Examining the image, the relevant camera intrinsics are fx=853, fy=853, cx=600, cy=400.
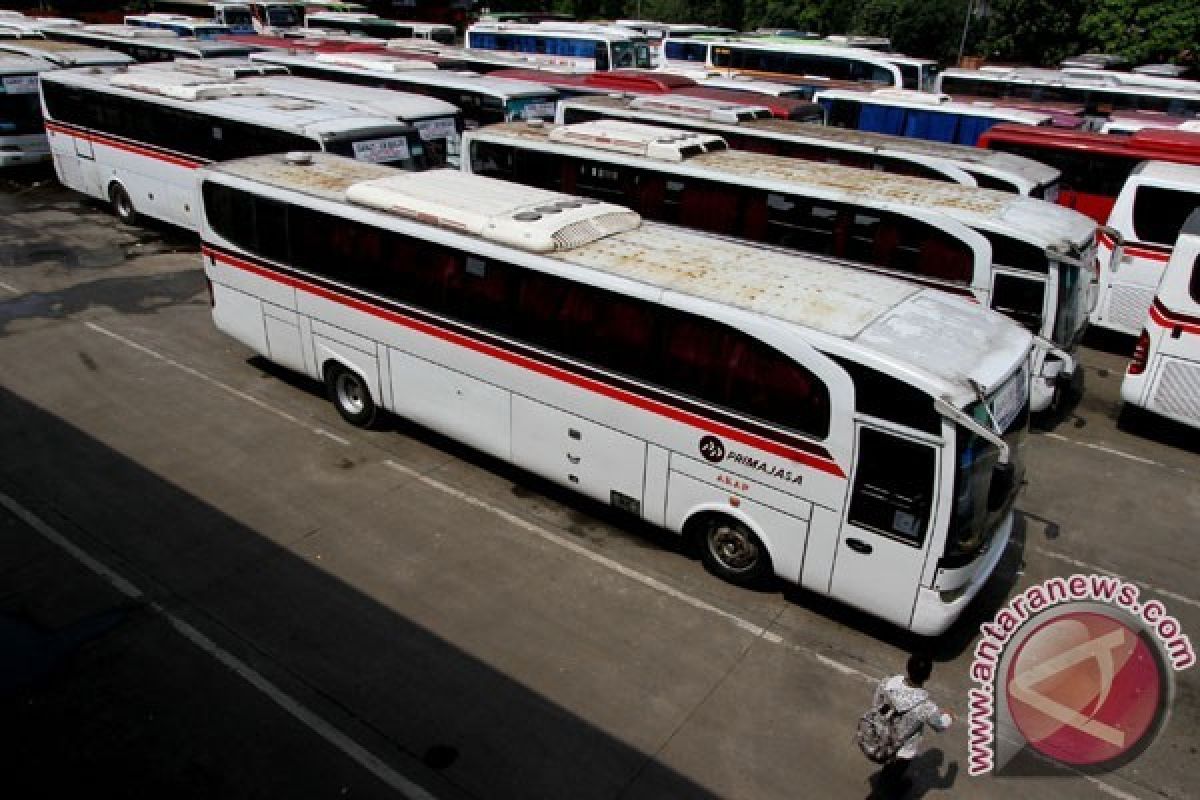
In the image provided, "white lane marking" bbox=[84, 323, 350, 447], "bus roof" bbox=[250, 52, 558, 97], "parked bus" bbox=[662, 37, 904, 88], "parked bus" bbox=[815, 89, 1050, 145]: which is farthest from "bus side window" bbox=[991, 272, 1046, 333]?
"parked bus" bbox=[662, 37, 904, 88]

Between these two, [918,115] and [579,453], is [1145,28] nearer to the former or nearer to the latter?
[918,115]

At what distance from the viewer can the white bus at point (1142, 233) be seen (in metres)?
14.0

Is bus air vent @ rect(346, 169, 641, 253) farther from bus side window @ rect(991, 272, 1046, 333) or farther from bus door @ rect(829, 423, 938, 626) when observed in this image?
bus side window @ rect(991, 272, 1046, 333)

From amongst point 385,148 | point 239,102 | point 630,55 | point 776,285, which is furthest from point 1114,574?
point 630,55

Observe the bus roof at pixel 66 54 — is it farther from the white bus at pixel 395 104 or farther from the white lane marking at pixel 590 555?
the white lane marking at pixel 590 555

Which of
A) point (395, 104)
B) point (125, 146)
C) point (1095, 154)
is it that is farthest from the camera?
point (125, 146)

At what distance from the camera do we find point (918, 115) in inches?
915

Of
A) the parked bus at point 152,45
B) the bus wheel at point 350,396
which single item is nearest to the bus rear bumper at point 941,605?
the bus wheel at point 350,396

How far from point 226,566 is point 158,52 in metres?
26.4

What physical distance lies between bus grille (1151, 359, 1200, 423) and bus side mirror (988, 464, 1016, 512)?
5812 millimetres

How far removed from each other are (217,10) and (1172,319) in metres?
46.3

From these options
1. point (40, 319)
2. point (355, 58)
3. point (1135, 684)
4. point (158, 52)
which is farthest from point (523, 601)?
point (158, 52)

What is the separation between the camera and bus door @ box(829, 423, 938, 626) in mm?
6820

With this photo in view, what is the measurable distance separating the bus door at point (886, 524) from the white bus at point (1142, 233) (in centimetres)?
942
